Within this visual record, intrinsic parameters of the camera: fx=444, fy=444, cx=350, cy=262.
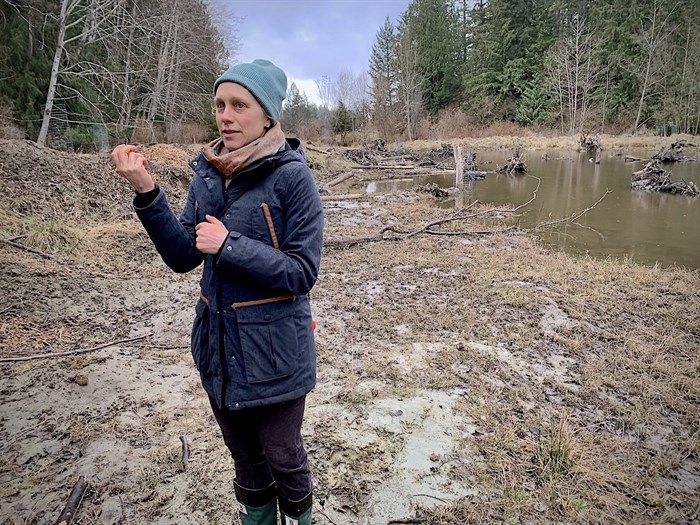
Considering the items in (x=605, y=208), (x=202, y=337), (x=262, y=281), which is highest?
(x=262, y=281)

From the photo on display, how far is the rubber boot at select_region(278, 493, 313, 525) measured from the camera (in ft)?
Result: 5.63

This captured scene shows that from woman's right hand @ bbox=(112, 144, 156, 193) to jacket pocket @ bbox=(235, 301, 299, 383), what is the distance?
53cm

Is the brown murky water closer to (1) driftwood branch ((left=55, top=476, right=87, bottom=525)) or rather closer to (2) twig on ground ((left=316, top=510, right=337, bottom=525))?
(2) twig on ground ((left=316, top=510, right=337, bottom=525))

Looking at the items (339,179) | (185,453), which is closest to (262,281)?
(185,453)

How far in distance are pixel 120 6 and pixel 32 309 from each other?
12.9 metres

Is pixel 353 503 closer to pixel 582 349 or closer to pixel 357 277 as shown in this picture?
pixel 582 349

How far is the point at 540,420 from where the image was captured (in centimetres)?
302

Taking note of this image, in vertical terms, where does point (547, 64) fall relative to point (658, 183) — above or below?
above

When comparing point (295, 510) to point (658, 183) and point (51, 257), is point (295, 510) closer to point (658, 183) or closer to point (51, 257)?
point (51, 257)

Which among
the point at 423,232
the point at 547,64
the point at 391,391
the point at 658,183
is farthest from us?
the point at 547,64

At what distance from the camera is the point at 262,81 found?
1.53 meters

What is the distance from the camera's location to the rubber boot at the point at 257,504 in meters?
1.79

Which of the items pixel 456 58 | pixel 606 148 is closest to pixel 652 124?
pixel 606 148

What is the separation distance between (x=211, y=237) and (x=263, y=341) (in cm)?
38
